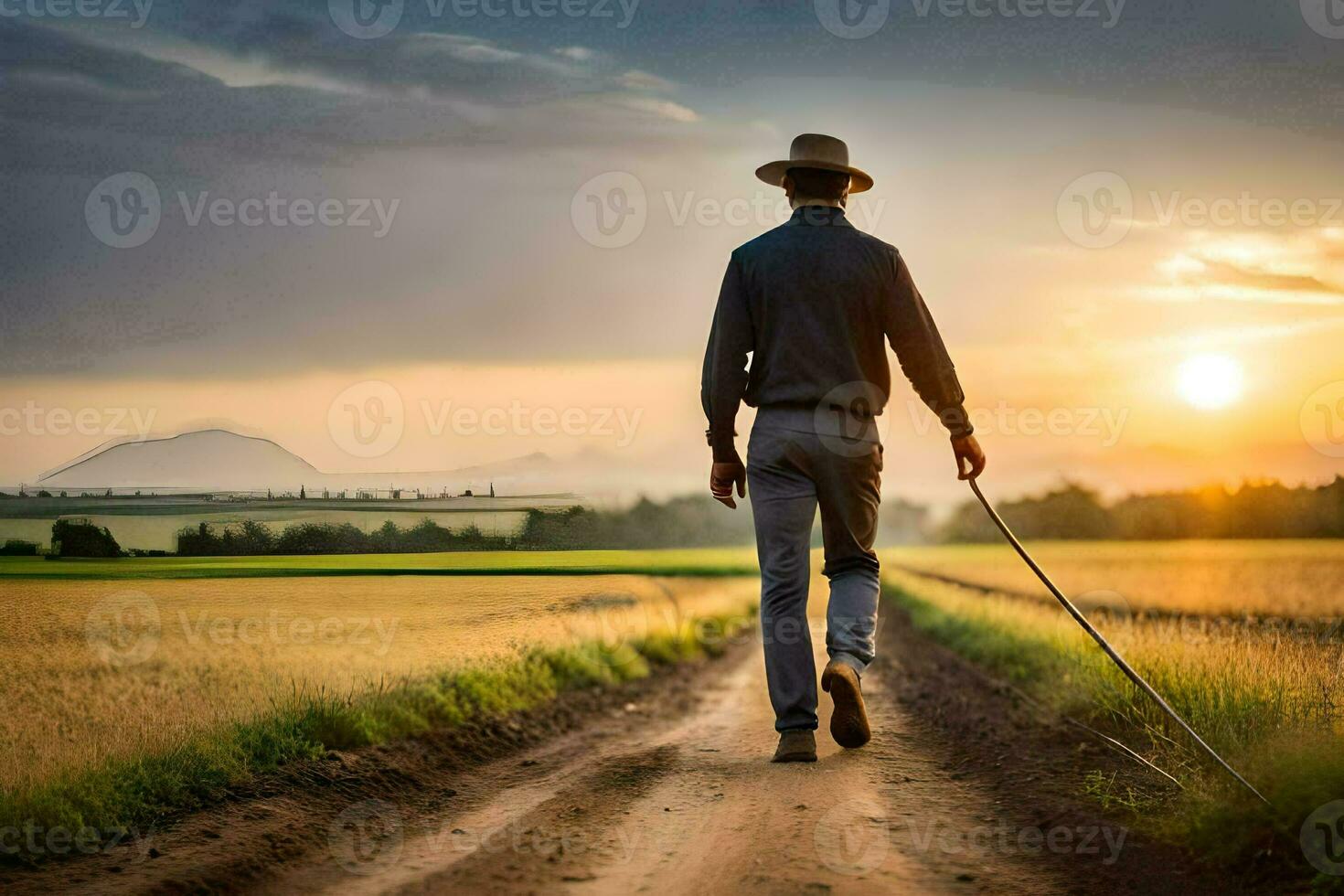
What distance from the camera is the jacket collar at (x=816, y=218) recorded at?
599 centimetres

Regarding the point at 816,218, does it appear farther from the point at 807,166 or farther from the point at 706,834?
the point at 706,834

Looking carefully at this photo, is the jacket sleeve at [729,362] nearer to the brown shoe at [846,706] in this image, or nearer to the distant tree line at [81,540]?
the brown shoe at [846,706]

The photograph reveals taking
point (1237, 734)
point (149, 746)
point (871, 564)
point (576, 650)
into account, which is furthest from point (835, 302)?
point (576, 650)

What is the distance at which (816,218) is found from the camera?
6.02 metres

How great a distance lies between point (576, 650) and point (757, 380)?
683 cm

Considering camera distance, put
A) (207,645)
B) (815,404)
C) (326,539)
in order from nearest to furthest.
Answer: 1. (815,404)
2. (207,645)
3. (326,539)

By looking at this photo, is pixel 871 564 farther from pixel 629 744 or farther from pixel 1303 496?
pixel 1303 496

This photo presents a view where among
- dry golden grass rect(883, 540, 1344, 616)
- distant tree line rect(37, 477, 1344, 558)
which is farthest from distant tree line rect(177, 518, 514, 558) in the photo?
dry golden grass rect(883, 540, 1344, 616)

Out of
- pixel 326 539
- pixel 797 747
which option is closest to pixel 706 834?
pixel 797 747

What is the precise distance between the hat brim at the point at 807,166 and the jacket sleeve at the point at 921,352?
541mm

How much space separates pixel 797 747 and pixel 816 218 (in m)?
2.89

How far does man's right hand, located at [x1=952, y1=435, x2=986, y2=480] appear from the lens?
6.04 metres

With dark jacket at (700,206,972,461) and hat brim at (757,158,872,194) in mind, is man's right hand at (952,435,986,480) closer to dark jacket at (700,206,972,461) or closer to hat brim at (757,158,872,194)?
dark jacket at (700,206,972,461)

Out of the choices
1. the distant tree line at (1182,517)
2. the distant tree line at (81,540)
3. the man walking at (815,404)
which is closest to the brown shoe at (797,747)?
the man walking at (815,404)
